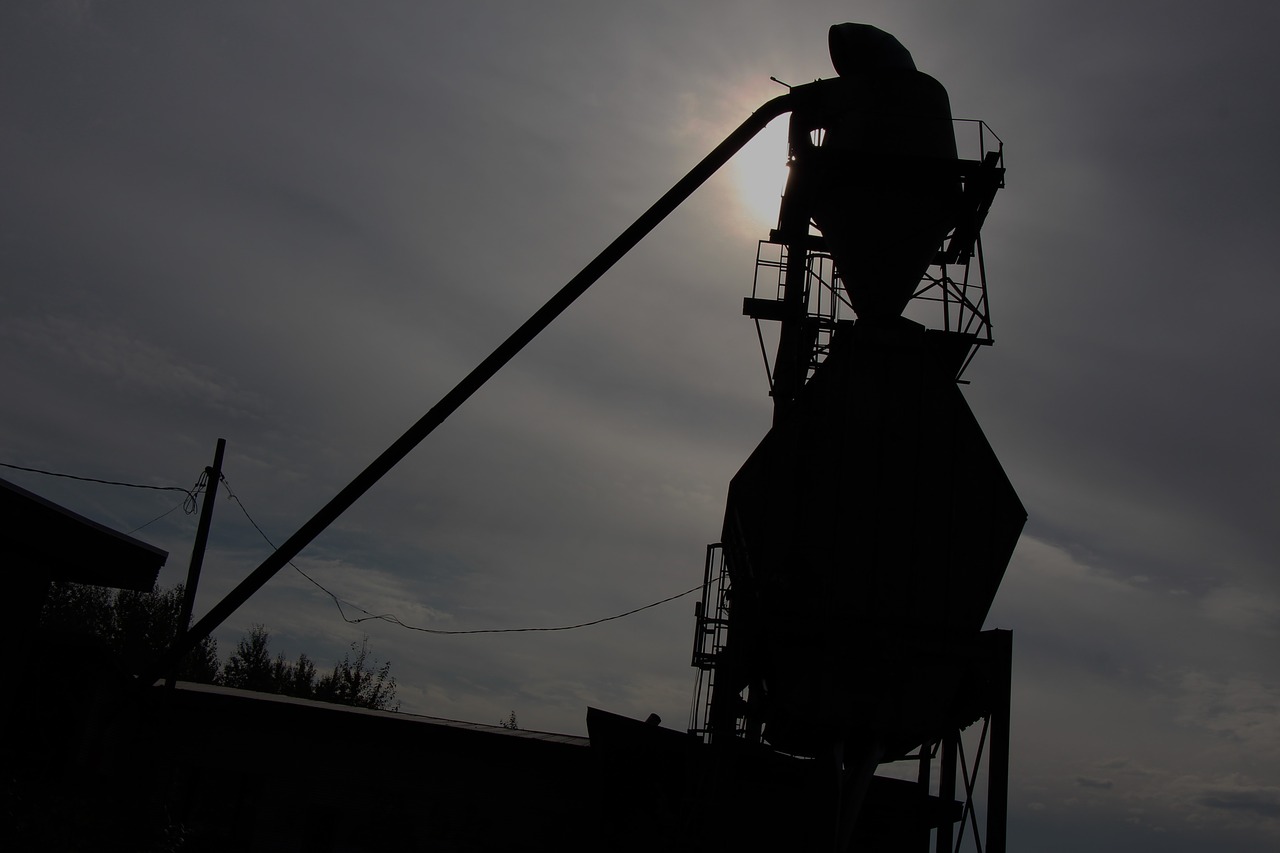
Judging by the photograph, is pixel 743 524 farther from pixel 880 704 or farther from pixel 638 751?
pixel 638 751

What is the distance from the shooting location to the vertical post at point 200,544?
16469 millimetres

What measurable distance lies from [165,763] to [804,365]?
12796 mm

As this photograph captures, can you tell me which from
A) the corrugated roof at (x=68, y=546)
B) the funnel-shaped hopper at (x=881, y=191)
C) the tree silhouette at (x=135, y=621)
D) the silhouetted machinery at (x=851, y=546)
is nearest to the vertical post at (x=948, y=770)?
the silhouetted machinery at (x=851, y=546)

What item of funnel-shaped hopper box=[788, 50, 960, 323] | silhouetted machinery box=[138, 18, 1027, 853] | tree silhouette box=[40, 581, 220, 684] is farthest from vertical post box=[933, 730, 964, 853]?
tree silhouette box=[40, 581, 220, 684]

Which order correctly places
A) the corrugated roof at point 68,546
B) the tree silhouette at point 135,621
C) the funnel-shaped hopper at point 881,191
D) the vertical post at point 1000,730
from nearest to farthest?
1. the corrugated roof at point 68,546
2. the vertical post at point 1000,730
3. the funnel-shaped hopper at point 881,191
4. the tree silhouette at point 135,621

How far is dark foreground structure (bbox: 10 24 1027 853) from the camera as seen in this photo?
12828 millimetres

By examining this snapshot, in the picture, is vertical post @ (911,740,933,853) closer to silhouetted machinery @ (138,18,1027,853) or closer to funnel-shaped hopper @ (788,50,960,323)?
silhouetted machinery @ (138,18,1027,853)

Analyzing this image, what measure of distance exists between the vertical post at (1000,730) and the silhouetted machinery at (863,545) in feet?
0.08

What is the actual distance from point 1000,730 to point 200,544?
13935 mm

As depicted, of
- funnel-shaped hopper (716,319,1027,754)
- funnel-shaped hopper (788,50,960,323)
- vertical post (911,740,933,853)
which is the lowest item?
vertical post (911,740,933,853)

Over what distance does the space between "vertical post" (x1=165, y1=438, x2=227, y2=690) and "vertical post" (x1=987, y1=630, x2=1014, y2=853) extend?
12326 mm

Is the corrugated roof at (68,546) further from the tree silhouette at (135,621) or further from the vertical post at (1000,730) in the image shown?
the tree silhouette at (135,621)

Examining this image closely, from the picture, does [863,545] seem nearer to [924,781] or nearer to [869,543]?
[869,543]

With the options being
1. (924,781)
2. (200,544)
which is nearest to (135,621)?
(200,544)
